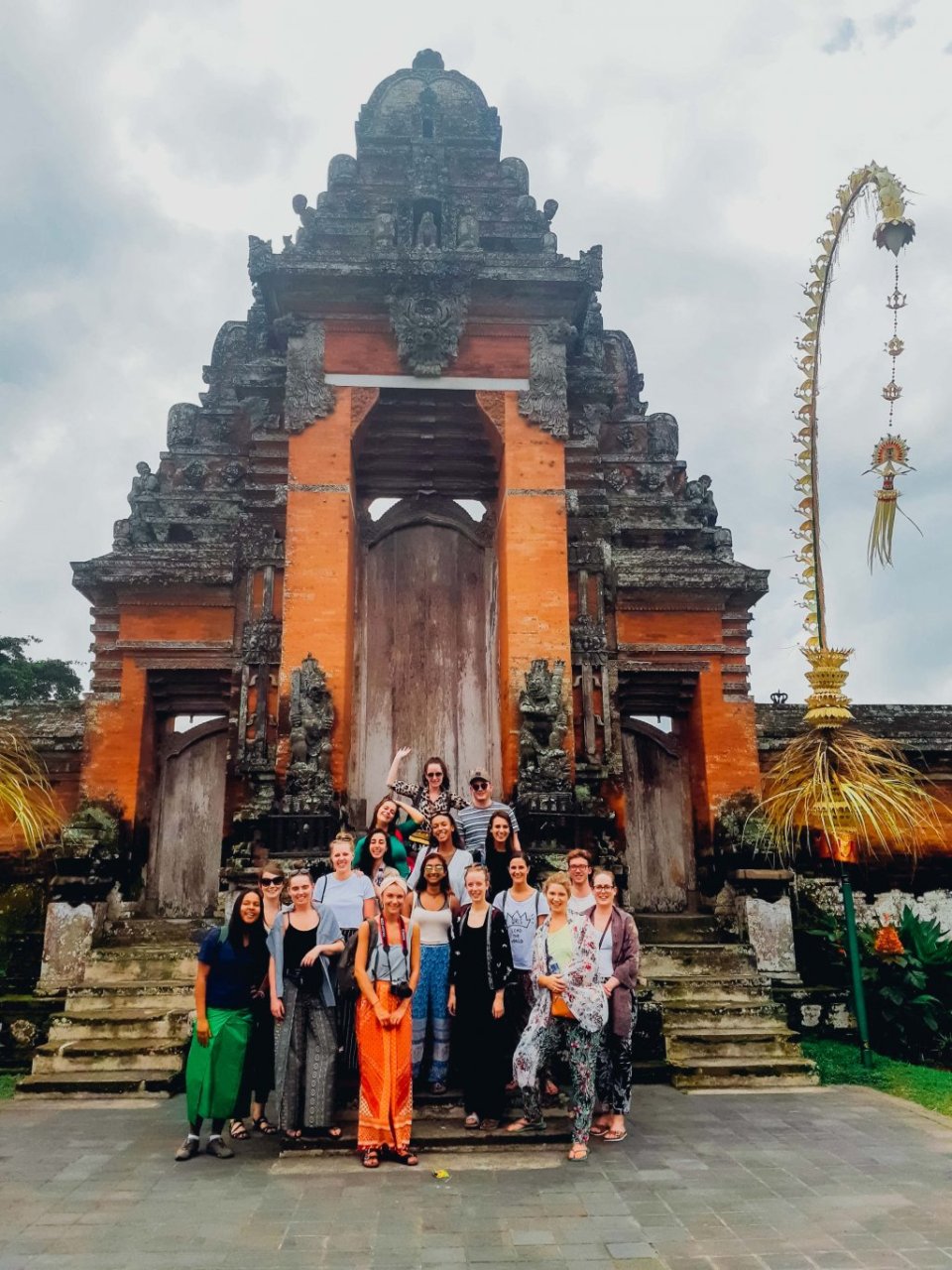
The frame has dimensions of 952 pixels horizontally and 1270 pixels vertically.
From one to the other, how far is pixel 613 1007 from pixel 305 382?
7739 millimetres

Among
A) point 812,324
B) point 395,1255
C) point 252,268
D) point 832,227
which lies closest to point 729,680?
point 812,324

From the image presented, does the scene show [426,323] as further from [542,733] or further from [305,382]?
[542,733]

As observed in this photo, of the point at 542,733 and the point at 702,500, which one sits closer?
the point at 542,733

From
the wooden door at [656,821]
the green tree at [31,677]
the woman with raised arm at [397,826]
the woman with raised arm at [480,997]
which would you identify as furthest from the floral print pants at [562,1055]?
the green tree at [31,677]

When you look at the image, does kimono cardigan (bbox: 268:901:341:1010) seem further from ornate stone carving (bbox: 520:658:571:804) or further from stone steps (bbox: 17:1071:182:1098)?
ornate stone carving (bbox: 520:658:571:804)

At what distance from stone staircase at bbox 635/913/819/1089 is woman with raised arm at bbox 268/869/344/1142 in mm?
3448

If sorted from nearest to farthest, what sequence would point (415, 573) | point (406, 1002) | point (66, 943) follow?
point (406, 1002), point (66, 943), point (415, 573)

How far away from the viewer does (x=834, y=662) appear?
29.7ft

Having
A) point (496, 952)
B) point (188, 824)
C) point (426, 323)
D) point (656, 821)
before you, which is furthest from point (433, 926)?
point (426, 323)

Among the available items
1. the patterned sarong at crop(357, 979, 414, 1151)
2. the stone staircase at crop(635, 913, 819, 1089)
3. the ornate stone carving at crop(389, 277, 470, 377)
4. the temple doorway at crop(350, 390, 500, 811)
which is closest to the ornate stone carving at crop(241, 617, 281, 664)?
the temple doorway at crop(350, 390, 500, 811)

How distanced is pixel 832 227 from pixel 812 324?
0.96 metres

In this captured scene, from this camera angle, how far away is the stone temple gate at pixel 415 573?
10.6m

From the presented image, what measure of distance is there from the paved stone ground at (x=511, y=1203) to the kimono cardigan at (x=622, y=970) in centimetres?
74

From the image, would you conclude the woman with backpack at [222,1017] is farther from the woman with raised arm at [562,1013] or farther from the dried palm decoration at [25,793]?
the dried palm decoration at [25,793]
